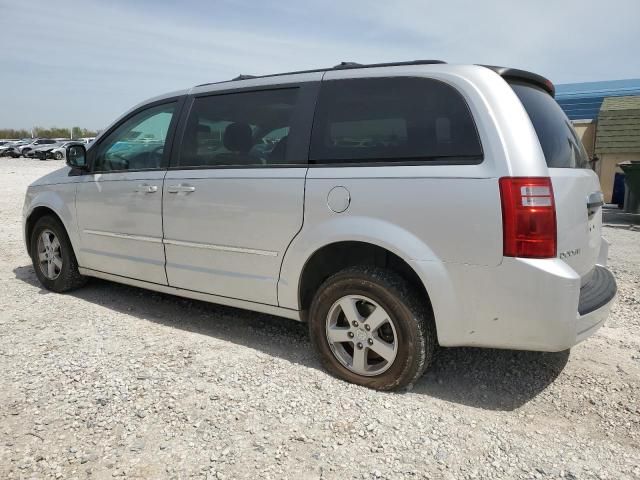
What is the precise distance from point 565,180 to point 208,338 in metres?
2.66

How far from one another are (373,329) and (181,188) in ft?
5.89

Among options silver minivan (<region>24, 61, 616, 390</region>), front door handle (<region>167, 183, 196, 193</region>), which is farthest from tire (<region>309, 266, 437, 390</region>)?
front door handle (<region>167, 183, 196, 193</region>)

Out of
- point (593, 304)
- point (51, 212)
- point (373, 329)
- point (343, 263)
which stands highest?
point (51, 212)

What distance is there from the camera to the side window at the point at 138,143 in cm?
410

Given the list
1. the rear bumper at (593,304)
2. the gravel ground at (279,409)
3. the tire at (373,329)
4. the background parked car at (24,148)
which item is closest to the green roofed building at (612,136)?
the gravel ground at (279,409)

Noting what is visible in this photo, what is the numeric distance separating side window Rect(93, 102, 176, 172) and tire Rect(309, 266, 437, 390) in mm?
1885

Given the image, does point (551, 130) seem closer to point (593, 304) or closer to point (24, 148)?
point (593, 304)

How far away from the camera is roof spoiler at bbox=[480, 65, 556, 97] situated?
2848mm

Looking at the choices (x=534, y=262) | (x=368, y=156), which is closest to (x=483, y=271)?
(x=534, y=262)

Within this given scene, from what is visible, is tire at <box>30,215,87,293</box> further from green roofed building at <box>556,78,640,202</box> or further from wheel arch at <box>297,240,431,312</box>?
green roofed building at <box>556,78,640,202</box>

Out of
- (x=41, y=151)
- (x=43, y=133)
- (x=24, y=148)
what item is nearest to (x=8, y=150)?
(x=24, y=148)

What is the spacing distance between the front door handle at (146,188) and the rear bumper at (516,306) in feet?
7.31

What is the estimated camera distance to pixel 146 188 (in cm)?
400

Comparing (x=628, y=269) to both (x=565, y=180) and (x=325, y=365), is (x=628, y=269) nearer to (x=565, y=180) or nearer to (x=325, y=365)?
(x=565, y=180)
